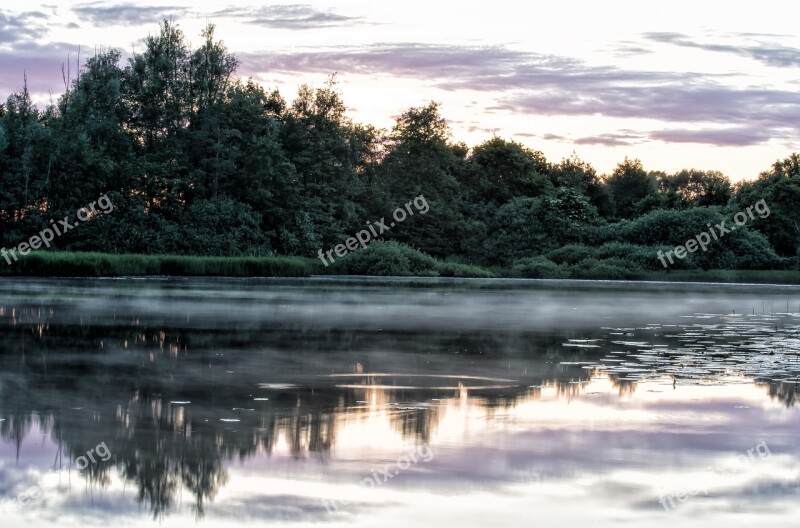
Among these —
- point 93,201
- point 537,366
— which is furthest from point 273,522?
point 93,201

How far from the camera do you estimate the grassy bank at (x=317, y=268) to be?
42.5 m

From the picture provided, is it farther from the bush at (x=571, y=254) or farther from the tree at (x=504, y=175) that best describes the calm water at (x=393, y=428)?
the tree at (x=504, y=175)

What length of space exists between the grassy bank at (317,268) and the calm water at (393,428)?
25.7 metres

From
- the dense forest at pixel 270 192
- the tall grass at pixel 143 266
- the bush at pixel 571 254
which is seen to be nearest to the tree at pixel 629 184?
the dense forest at pixel 270 192

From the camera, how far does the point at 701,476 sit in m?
6.89

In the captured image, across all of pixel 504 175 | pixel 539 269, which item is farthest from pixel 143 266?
pixel 504 175

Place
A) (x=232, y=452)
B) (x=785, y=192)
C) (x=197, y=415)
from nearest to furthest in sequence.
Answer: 1. (x=232, y=452)
2. (x=197, y=415)
3. (x=785, y=192)

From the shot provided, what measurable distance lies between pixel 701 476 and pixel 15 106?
205 feet

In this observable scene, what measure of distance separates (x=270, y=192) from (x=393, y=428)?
5339 centimetres

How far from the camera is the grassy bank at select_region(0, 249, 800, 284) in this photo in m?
42.5

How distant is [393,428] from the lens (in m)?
8.36

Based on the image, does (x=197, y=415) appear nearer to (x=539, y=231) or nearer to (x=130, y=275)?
(x=130, y=275)

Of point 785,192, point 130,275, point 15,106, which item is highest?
point 15,106

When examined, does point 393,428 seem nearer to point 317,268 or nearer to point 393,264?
point 393,264
